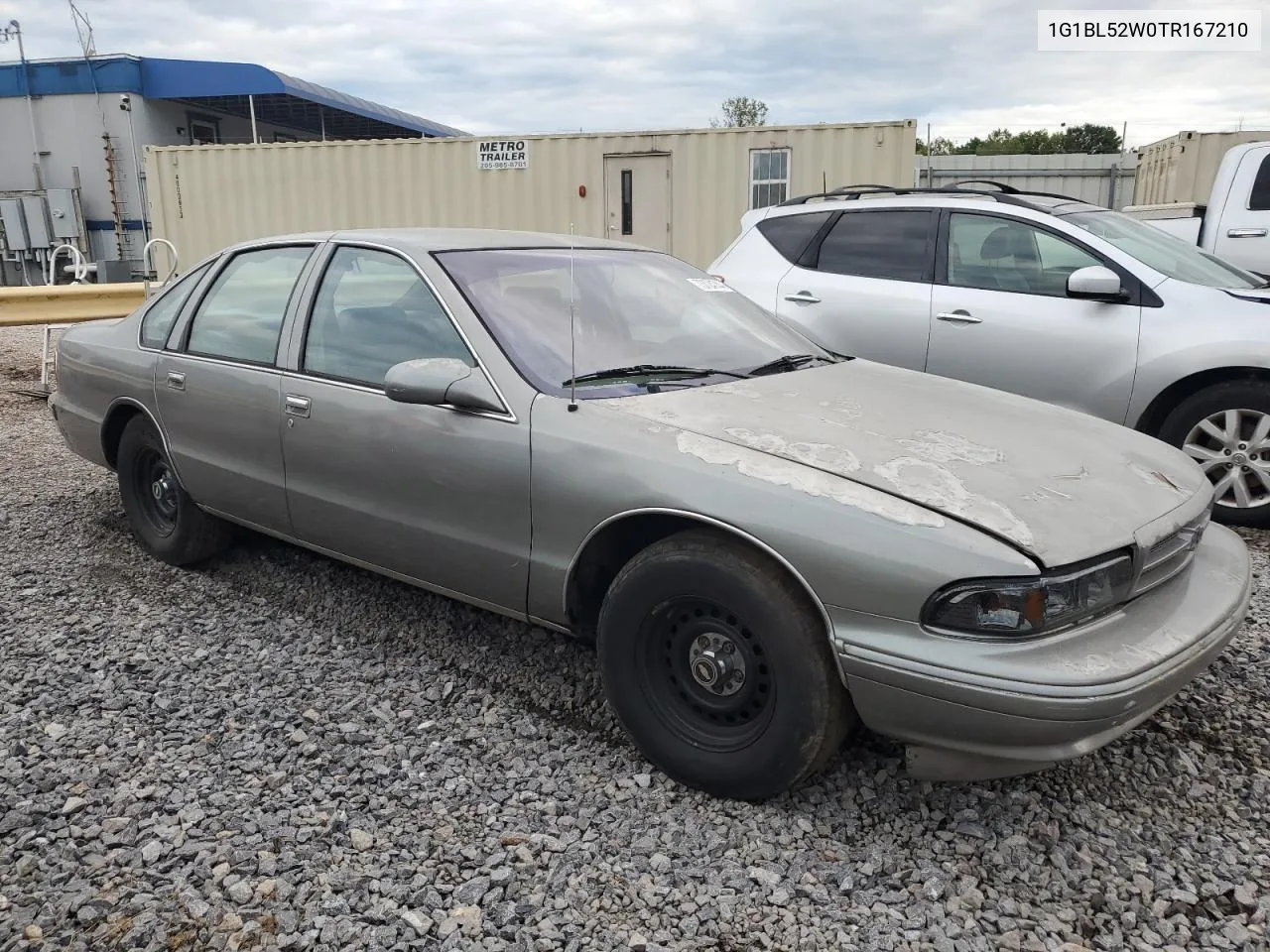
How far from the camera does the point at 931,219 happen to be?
5672 mm

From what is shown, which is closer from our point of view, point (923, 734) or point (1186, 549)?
point (923, 734)

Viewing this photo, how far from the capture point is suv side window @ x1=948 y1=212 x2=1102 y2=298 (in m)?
5.26

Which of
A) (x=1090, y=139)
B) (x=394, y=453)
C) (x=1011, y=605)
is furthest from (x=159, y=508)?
(x=1090, y=139)

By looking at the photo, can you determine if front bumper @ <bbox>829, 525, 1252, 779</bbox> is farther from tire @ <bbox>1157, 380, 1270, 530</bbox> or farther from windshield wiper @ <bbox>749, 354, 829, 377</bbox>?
tire @ <bbox>1157, 380, 1270, 530</bbox>

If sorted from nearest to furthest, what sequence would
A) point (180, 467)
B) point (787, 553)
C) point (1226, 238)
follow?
point (787, 553) < point (180, 467) < point (1226, 238)

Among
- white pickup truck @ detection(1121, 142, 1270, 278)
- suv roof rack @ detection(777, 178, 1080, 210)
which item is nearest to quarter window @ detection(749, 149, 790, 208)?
white pickup truck @ detection(1121, 142, 1270, 278)

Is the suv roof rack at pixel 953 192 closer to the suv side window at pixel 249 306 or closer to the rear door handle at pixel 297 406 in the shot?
the suv side window at pixel 249 306

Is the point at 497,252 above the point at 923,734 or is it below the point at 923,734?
above

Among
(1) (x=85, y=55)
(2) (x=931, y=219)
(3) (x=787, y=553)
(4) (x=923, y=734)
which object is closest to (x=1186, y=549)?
(4) (x=923, y=734)

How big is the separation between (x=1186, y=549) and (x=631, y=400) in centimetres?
161

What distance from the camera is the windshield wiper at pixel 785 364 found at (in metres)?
3.38

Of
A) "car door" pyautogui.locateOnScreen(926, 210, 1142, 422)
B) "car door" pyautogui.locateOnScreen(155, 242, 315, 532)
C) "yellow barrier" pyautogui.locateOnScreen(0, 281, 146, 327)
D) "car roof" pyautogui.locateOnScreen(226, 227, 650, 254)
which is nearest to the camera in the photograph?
"car roof" pyautogui.locateOnScreen(226, 227, 650, 254)

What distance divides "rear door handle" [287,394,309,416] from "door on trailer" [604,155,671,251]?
9.73 meters

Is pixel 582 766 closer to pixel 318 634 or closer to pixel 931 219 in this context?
pixel 318 634
